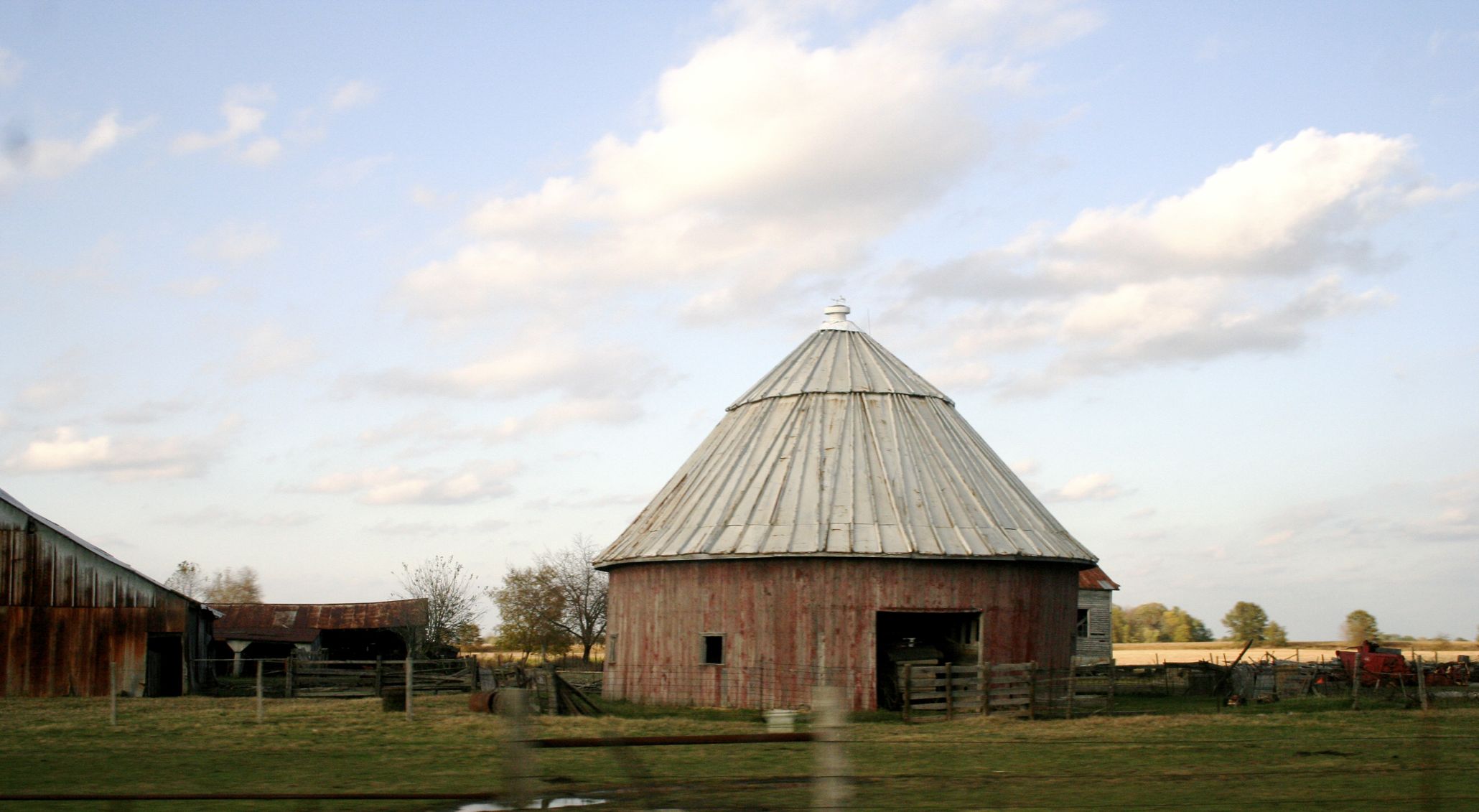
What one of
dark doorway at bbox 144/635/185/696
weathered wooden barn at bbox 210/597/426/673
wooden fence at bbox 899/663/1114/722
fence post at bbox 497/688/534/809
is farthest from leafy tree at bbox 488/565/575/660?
fence post at bbox 497/688/534/809

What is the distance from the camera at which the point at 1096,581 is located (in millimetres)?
53188

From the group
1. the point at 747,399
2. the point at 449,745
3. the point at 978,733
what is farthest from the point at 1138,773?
the point at 747,399

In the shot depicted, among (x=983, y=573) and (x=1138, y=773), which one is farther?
(x=983, y=573)

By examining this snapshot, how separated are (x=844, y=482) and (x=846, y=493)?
37 cm

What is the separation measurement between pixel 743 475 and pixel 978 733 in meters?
9.36

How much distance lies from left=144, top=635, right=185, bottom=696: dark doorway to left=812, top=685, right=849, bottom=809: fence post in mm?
30981

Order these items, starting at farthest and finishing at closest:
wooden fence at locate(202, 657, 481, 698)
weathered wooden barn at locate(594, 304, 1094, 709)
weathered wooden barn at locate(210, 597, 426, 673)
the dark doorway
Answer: weathered wooden barn at locate(210, 597, 426, 673) < the dark doorway < wooden fence at locate(202, 657, 481, 698) < weathered wooden barn at locate(594, 304, 1094, 709)

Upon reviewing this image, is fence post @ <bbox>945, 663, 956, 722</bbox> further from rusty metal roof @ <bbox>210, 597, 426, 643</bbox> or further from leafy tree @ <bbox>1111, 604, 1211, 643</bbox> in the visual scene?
leafy tree @ <bbox>1111, 604, 1211, 643</bbox>

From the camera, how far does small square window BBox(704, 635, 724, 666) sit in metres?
25.8

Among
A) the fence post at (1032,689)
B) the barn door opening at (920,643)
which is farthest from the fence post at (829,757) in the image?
the barn door opening at (920,643)

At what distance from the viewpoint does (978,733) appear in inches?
792

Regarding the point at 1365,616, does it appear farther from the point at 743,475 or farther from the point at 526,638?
the point at 743,475

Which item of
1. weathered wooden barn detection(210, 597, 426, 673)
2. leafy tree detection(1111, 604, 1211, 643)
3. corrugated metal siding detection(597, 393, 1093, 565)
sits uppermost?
corrugated metal siding detection(597, 393, 1093, 565)

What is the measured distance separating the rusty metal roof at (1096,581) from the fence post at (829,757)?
153ft
